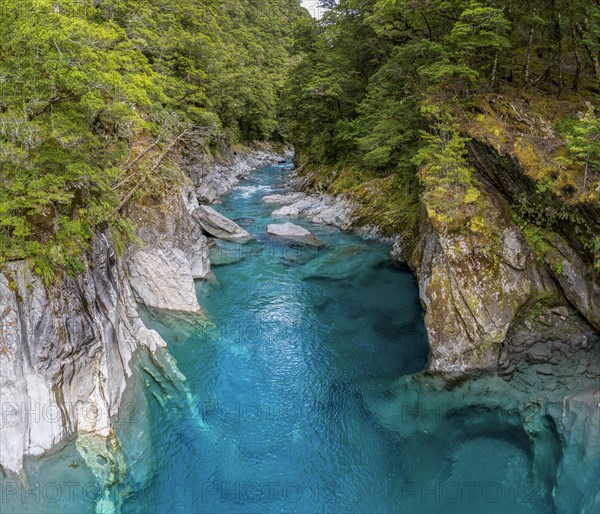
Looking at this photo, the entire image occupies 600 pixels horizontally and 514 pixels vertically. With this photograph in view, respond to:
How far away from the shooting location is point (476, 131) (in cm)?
1163

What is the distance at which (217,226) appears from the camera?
813 inches

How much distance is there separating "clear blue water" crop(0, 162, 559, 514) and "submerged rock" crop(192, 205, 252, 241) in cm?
630

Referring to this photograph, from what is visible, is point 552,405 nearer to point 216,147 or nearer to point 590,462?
point 590,462

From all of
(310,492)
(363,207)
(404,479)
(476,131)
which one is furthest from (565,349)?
(363,207)

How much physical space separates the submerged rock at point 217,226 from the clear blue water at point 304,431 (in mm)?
6301

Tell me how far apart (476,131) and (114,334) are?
11.7 meters

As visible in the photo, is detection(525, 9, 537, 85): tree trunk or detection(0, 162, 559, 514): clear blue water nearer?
detection(0, 162, 559, 514): clear blue water

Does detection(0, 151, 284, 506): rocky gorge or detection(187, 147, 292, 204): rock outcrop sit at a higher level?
detection(187, 147, 292, 204): rock outcrop

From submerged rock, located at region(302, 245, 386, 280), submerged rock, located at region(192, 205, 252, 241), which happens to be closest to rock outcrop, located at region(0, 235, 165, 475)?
submerged rock, located at region(302, 245, 386, 280)

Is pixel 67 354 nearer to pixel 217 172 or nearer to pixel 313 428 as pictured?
pixel 313 428

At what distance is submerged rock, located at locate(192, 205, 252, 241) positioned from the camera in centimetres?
2038

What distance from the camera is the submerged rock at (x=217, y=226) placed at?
20.4m

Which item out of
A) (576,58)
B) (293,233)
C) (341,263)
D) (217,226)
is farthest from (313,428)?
(576,58)

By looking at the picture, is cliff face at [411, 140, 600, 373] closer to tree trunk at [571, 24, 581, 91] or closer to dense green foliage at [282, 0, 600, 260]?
dense green foliage at [282, 0, 600, 260]
